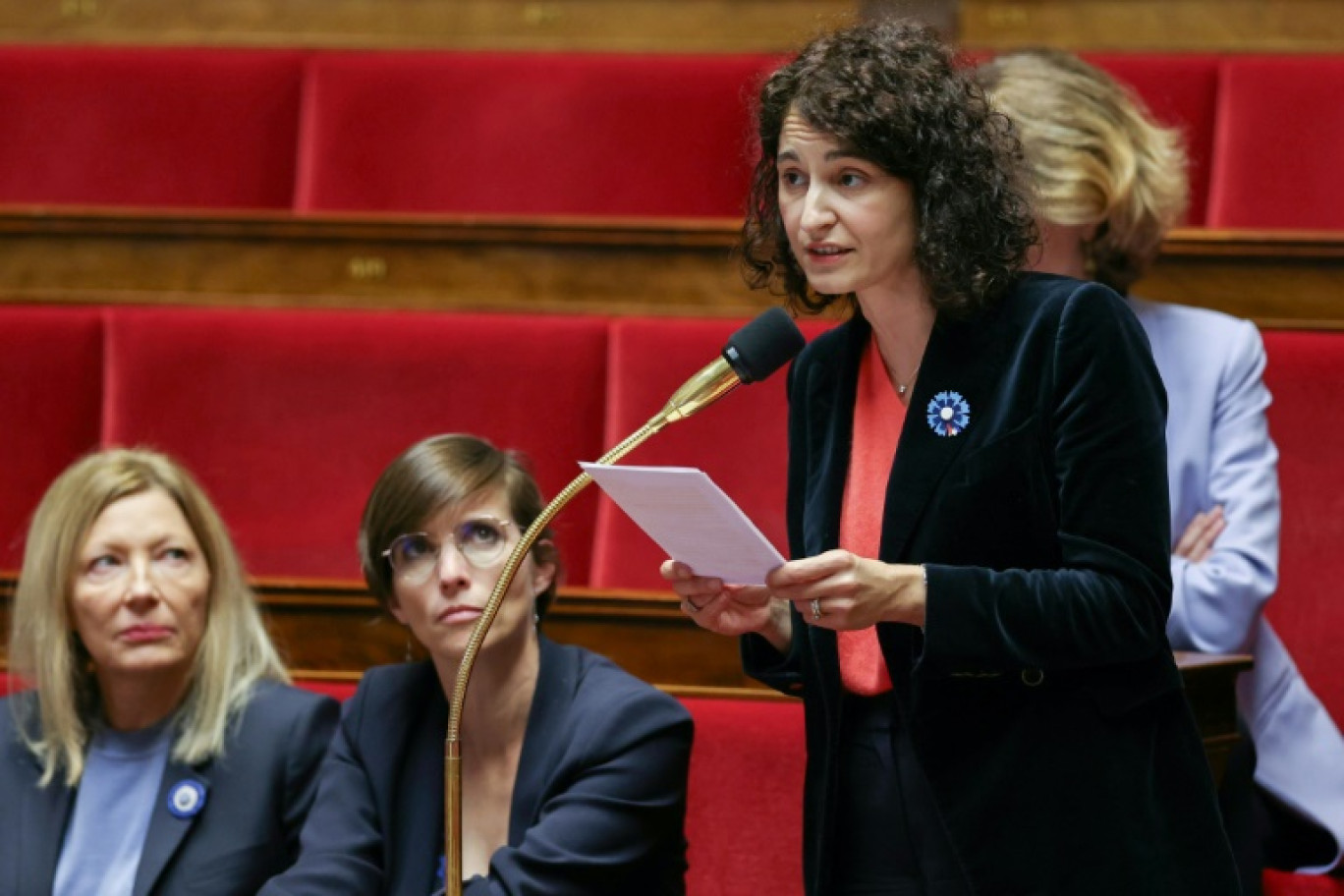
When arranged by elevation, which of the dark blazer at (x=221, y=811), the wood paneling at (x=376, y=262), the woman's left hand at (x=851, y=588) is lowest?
the dark blazer at (x=221, y=811)

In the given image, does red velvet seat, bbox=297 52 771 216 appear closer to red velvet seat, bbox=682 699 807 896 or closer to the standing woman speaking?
red velvet seat, bbox=682 699 807 896

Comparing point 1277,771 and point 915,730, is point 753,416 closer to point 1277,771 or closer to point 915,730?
point 1277,771

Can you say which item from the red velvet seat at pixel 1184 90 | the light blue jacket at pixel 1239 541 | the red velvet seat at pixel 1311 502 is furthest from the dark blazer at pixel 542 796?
the red velvet seat at pixel 1184 90

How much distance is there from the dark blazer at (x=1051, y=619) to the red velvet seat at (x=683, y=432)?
42cm

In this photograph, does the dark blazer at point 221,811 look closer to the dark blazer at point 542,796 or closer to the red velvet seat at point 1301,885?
the dark blazer at point 542,796

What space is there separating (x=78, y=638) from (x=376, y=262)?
309mm

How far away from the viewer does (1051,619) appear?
485 millimetres

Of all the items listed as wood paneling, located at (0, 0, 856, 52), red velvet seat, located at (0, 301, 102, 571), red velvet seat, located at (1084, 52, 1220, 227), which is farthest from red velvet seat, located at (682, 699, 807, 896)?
wood paneling, located at (0, 0, 856, 52)

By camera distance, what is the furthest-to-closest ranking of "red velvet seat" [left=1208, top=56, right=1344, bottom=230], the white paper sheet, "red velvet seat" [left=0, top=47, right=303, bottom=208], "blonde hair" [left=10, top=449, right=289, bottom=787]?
"red velvet seat" [left=0, top=47, right=303, bottom=208]
"red velvet seat" [left=1208, top=56, right=1344, bottom=230]
"blonde hair" [left=10, top=449, right=289, bottom=787]
the white paper sheet

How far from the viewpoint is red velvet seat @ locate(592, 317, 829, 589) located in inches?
37.3

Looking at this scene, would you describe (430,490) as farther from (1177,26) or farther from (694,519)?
(1177,26)

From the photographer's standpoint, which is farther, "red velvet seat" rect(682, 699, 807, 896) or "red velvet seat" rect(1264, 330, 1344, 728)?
"red velvet seat" rect(1264, 330, 1344, 728)

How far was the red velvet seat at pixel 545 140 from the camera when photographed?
1186mm

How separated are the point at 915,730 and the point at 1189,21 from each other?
88 centimetres
